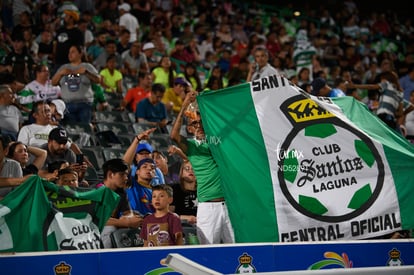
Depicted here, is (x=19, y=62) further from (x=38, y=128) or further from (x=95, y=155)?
(x=38, y=128)

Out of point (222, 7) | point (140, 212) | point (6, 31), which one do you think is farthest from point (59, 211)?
point (222, 7)

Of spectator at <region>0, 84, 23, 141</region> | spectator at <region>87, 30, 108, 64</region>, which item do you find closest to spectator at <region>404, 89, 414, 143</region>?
spectator at <region>87, 30, 108, 64</region>

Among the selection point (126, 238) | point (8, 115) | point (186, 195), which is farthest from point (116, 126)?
point (126, 238)

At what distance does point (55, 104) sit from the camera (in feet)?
38.0

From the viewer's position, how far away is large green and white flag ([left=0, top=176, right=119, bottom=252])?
260 inches

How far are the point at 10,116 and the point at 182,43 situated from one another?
7748 millimetres

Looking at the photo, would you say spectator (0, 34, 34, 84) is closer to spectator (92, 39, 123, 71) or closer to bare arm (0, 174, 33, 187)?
spectator (92, 39, 123, 71)

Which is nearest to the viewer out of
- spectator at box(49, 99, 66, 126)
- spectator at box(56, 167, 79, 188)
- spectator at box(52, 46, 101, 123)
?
spectator at box(56, 167, 79, 188)

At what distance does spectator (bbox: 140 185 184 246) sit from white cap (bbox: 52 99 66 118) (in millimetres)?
4022

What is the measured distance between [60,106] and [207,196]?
3987 millimetres

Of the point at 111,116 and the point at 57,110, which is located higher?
the point at 111,116

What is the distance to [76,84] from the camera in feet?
39.8

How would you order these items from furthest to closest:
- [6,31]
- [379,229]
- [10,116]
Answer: [6,31] < [10,116] < [379,229]

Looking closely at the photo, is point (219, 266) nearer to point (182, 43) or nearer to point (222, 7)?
point (182, 43)
